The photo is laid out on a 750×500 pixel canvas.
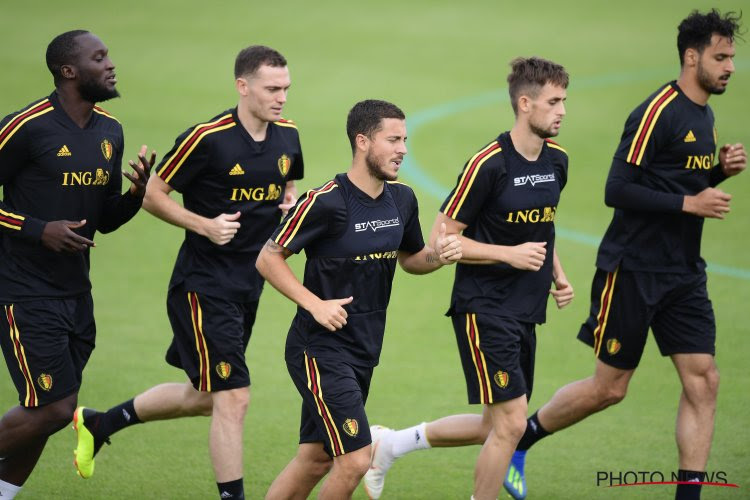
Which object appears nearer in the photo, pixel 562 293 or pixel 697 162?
pixel 562 293

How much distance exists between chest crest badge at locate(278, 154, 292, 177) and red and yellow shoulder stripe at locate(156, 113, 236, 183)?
375 mm

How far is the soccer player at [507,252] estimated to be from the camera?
7.18 meters

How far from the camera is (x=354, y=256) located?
6812mm

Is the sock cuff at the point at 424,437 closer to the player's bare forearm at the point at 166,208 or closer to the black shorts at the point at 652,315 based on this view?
the black shorts at the point at 652,315

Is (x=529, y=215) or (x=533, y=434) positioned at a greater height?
(x=529, y=215)

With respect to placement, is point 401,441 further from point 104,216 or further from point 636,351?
point 104,216

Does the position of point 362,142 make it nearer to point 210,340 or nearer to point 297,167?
point 297,167

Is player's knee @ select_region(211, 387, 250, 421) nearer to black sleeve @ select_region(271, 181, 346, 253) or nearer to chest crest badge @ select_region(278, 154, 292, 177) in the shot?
black sleeve @ select_region(271, 181, 346, 253)

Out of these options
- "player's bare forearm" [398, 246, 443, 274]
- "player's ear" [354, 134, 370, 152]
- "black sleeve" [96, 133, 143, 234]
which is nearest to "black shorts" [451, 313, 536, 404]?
"player's bare forearm" [398, 246, 443, 274]

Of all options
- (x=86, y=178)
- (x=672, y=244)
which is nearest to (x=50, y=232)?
(x=86, y=178)

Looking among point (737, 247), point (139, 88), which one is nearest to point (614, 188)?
point (737, 247)

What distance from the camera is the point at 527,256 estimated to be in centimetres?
708

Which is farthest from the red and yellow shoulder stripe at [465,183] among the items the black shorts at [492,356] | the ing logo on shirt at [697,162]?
the ing logo on shirt at [697,162]

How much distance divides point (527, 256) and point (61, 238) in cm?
263
